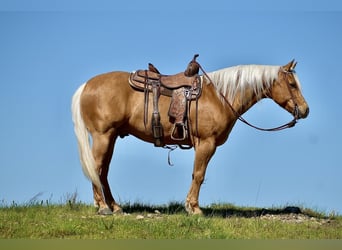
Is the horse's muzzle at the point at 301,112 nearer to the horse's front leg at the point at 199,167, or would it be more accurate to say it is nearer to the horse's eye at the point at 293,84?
the horse's eye at the point at 293,84

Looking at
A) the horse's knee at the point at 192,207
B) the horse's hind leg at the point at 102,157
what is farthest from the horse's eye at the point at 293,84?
the horse's hind leg at the point at 102,157

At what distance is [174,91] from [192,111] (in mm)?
475

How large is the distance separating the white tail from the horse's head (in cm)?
339

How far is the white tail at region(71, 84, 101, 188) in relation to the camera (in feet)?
33.3

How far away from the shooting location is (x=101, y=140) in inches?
408

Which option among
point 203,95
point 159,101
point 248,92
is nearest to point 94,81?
point 159,101

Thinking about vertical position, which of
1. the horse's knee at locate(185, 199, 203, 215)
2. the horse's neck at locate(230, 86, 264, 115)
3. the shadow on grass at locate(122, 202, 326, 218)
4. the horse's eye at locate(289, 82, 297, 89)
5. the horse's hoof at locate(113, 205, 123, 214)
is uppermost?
the horse's eye at locate(289, 82, 297, 89)

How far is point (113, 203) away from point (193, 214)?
1.49 meters

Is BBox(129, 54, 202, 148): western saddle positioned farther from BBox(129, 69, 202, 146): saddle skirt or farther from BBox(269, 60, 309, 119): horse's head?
BBox(269, 60, 309, 119): horse's head

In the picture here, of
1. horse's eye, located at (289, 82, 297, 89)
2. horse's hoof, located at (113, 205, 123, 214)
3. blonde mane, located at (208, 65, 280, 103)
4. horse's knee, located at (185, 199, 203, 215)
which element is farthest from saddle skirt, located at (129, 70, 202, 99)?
horse's hoof, located at (113, 205, 123, 214)

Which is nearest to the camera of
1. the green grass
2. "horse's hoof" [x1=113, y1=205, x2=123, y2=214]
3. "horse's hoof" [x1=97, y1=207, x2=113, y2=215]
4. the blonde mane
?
the green grass

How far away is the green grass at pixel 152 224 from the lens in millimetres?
8594

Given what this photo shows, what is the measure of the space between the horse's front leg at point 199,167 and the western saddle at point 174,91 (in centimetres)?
36

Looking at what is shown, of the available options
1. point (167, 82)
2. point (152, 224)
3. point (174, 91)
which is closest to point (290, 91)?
point (174, 91)
